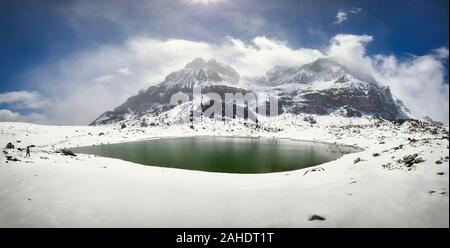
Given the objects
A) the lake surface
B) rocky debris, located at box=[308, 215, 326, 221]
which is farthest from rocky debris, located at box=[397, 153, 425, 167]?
the lake surface

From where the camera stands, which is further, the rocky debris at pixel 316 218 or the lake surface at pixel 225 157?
the lake surface at pixel 225 157

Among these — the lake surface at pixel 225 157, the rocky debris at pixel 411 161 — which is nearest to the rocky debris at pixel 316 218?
the rocky debris at pixel 411 161

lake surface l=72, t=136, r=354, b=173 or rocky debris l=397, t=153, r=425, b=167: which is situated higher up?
rocky debris l=397, t=153, r=425, b=167

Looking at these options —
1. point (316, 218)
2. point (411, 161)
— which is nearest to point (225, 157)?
point (411, 161)

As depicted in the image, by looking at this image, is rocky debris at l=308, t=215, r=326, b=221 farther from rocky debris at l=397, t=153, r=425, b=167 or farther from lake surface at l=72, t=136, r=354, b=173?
lake surface at l=72, t=136, r=354, b=173

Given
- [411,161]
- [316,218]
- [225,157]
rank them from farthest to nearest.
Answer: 1. [225,157]
2. [411,161]
3. [316,218]

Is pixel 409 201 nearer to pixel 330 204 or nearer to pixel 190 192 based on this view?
pixel 330 204

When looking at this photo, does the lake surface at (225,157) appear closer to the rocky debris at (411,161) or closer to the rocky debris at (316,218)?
the rocky debris at (411,161)

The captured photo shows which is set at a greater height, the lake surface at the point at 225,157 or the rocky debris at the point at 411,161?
the rocky debris at the point at 411,161

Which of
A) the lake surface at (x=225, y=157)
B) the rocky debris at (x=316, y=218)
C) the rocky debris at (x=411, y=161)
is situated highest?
the rocky debris at (x=411, y=161)

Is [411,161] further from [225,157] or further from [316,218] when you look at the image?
[225,157]
